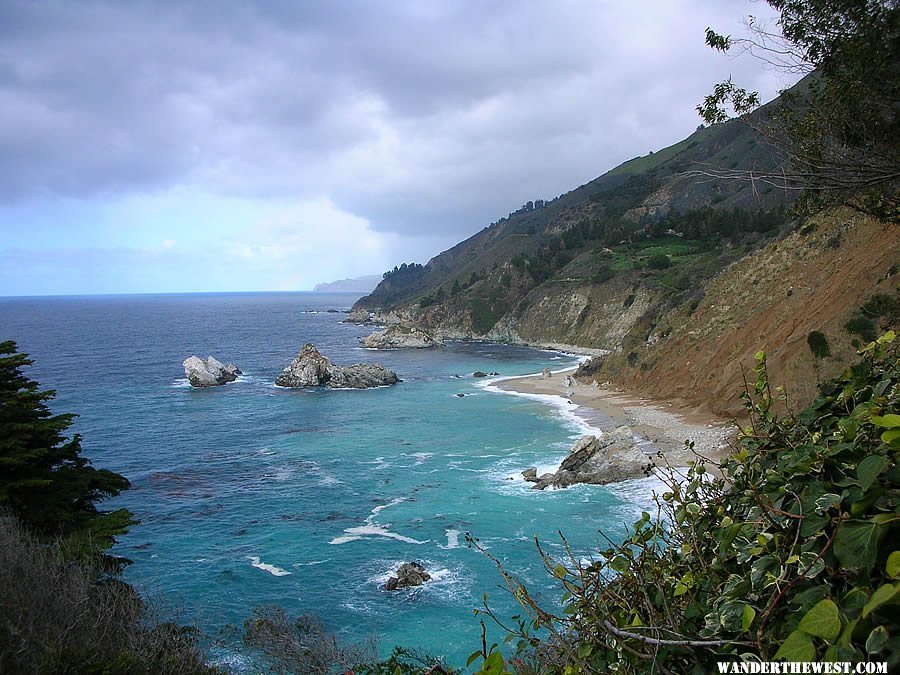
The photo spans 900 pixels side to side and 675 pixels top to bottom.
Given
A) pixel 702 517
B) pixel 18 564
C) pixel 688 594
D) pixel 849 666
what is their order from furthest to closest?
pixel 18 564, pixel 702 517, pixel 688 594, pixel 849 666

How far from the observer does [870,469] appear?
7.05 ft

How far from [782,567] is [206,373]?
2636 inches

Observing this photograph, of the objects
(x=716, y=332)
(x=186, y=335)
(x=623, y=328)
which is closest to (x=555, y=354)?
(x=623, y=328)

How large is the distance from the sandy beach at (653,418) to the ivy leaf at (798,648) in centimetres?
2078

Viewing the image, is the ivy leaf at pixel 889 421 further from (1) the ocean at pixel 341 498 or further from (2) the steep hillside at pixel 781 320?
(2) the steep hillside at pixel 781 320

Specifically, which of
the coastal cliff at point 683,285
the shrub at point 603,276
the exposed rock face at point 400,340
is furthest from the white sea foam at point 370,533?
the shrub at point 603,276

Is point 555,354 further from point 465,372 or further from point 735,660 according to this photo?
point 735,660

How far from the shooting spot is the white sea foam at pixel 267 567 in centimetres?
2088

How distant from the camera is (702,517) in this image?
360 centimetres

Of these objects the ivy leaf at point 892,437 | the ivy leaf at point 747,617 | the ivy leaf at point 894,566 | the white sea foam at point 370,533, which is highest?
the ivy leaf at point 892,437

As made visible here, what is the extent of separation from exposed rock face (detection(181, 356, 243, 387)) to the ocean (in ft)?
10.1

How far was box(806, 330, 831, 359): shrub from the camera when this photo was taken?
27.5 metres

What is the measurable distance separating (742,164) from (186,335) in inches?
4765

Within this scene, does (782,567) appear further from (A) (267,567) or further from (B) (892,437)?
(A) (267,567)
